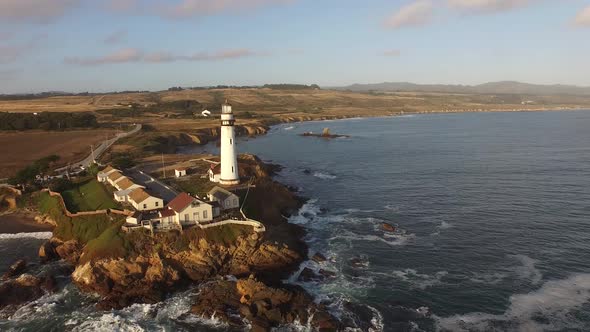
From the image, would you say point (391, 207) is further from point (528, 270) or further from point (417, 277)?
point (528, 270)

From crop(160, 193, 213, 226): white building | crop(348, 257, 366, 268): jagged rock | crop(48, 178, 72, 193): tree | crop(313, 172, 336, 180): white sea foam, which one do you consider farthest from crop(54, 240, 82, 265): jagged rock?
crop(313, 172, 336, 180): white sea foam

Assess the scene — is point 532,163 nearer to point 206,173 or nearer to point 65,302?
point 206,173

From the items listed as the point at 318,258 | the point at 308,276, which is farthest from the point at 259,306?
the point at 318,258

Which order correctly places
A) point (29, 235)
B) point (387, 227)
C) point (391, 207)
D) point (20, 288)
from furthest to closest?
point (391, 207)
point (29, 235)
point (387, 227)
point (20, 288)

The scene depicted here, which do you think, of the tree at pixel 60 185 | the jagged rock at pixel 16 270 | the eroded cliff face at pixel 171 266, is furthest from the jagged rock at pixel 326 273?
the tree at pixel 60 185

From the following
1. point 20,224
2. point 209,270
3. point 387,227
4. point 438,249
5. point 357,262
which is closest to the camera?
point 209,270

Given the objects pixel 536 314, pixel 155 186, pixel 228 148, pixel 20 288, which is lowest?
pixel 20 288

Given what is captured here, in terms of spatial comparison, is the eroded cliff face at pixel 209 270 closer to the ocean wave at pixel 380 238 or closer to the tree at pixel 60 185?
the ocean wave at pixel 380 238
